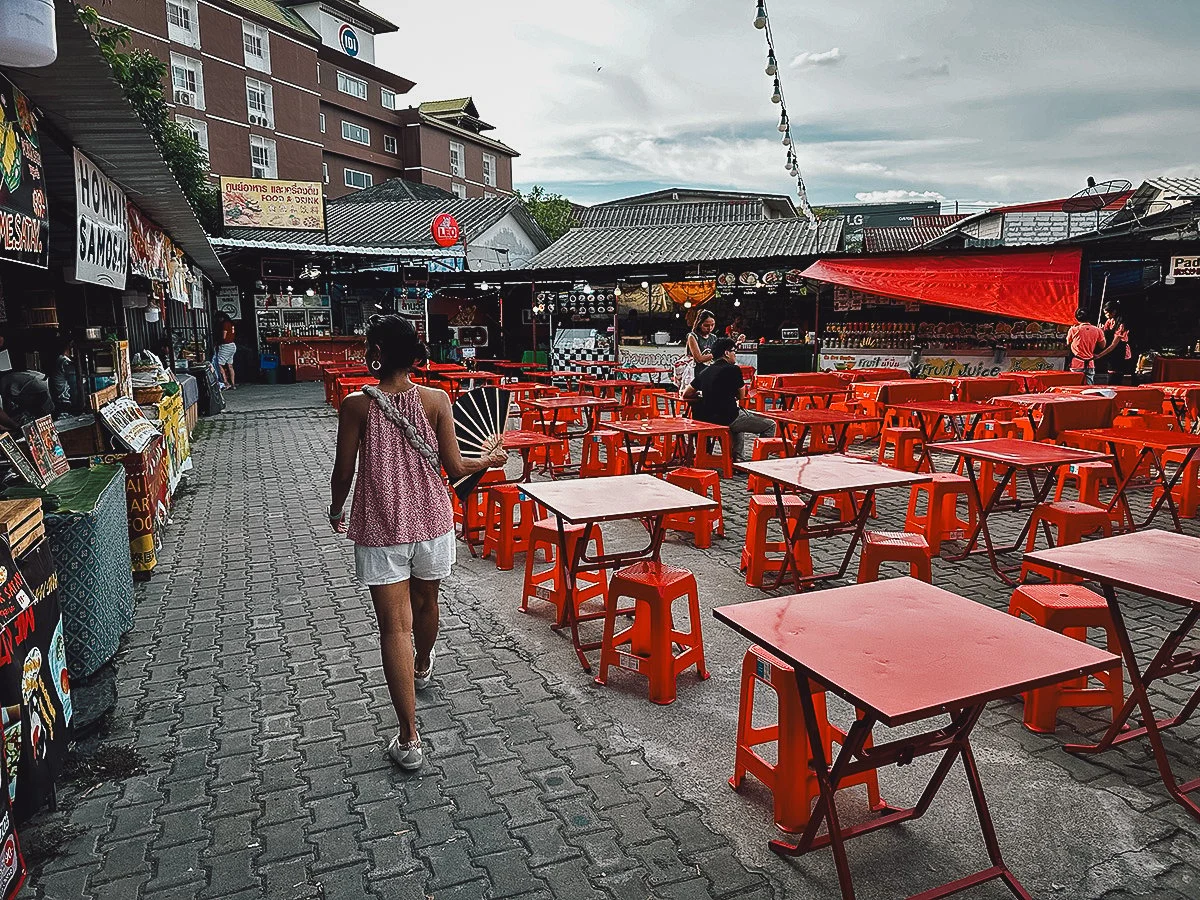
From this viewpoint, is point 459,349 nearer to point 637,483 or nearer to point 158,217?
point 158,217

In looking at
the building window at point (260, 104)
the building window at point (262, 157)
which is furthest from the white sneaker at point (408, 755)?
the building window at point (260, 104)

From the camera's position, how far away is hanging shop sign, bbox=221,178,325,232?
850 inches

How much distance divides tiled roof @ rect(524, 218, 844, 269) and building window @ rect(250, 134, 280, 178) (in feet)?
59.3

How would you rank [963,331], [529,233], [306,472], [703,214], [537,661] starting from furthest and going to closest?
[703,214] < [529,233] < [963,331] < [306,472] < [537,661]

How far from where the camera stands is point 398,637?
3207mm

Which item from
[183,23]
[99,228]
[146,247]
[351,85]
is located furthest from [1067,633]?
[351,85]

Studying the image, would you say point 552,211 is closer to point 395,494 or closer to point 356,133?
point 356,133

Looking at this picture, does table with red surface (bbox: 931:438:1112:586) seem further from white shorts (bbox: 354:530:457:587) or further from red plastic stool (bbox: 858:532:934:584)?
white shorts (bbox: 354:530:457:587)

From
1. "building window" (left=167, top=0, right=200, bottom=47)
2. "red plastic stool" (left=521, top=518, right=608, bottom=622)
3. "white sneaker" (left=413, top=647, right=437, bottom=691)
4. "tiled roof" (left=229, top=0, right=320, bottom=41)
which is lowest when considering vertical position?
"white sneaker" (left=413, top=647, right=437, bottom=691)

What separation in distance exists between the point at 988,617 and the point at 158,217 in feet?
30.9

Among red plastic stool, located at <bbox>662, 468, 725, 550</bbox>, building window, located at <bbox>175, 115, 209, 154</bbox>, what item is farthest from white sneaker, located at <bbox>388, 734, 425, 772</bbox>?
building window, located at <bbox>175, 115, 209, 154</bbox>

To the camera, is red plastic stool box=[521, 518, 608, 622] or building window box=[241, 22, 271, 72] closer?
red plastic stool box=[521, 518, 608, 622]

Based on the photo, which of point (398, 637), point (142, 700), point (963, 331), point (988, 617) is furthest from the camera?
point (963, 331)

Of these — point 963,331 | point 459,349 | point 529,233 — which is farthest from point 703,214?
point 963,331
